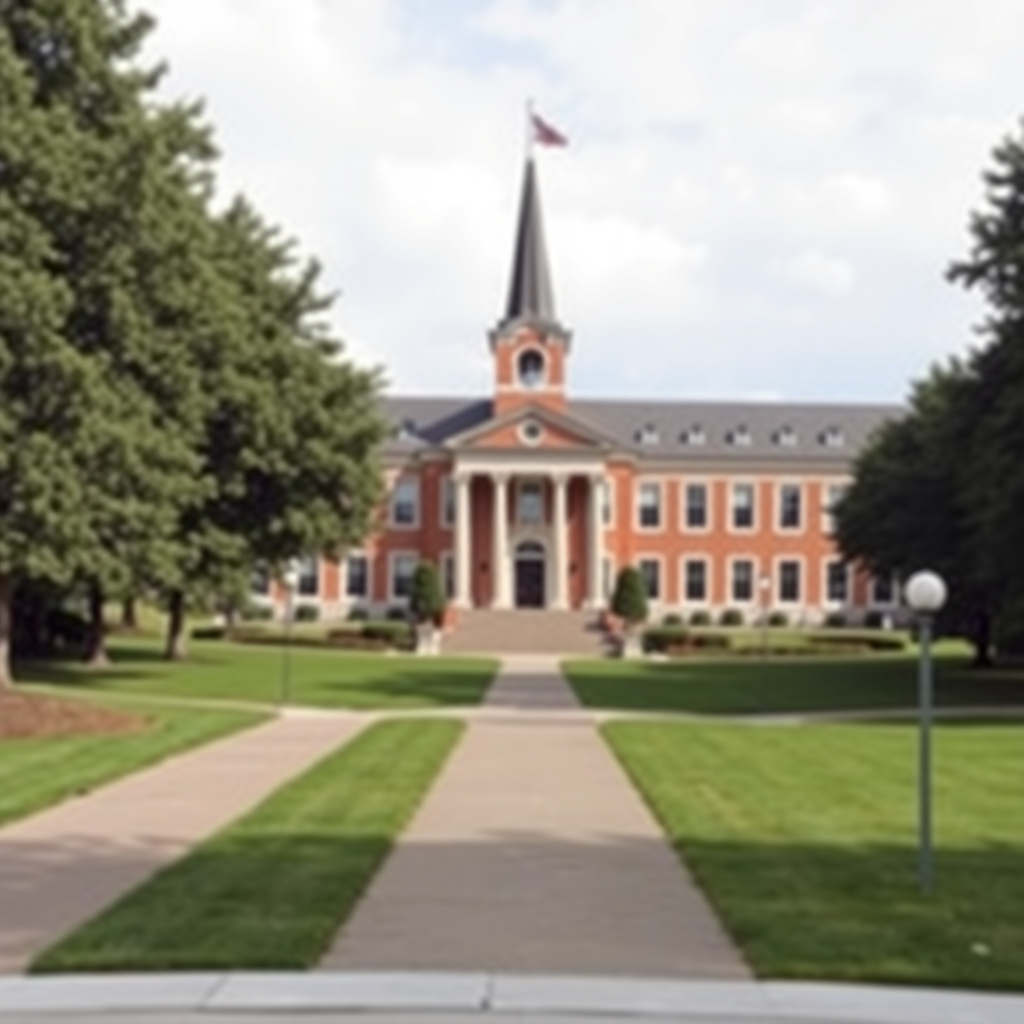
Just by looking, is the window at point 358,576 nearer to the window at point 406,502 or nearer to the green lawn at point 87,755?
the window at point 406,502

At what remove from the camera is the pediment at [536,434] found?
323 ft

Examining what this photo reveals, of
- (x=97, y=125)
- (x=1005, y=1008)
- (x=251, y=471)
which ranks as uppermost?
(x=97, y=125)

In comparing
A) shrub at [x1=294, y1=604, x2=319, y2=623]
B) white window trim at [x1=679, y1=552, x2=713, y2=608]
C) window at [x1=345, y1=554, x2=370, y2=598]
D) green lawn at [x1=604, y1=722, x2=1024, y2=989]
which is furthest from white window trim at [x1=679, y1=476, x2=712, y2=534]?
green lawn at [x1=604, y1=722, x2=1024, y2=989]

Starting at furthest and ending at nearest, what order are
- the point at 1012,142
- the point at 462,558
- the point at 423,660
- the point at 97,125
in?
the point at 462,558 < the point at 423,660 < the point at 1012,142 < the point at 97,125

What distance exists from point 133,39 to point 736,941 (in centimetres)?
3059

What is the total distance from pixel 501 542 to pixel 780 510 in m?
16.6

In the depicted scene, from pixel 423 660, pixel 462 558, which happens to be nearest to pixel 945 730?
pixel 423 660

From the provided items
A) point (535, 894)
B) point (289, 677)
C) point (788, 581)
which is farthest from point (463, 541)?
point (535, 894)

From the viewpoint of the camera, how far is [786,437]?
107875mm

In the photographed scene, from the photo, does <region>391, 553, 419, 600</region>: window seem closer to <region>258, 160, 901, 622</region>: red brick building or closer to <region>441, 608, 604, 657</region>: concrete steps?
<region>258, 160, 901, 622</region>: red brick building

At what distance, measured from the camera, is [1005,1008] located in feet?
31.2

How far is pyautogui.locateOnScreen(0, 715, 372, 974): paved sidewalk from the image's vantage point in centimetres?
1216

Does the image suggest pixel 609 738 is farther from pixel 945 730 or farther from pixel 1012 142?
pixel 1012 142

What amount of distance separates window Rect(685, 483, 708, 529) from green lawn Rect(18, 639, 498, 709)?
120 ft
